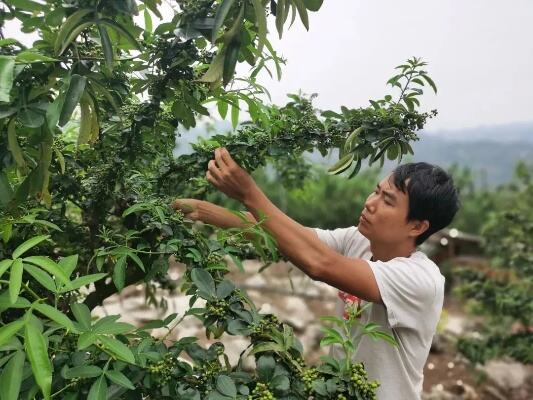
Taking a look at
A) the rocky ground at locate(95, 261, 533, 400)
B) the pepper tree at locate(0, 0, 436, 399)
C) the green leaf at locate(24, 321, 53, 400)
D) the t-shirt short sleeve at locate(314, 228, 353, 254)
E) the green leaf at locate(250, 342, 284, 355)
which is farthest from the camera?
the rocky ground at locate(95, 261, 533, 400)

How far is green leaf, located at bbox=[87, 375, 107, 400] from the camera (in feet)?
2.33

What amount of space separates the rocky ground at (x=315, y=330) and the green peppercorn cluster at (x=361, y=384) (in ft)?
5.81

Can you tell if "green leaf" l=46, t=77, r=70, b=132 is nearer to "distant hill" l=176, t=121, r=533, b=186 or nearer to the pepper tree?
the pepper tree

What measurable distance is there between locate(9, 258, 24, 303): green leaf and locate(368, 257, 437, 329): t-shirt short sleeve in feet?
1.98

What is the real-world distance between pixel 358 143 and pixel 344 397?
0.46m

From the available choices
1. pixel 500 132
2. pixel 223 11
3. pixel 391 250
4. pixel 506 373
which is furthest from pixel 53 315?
pixel 500 132

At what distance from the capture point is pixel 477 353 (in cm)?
263

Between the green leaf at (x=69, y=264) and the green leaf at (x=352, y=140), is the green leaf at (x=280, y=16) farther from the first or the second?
the green leaf at (x=69, y=264)

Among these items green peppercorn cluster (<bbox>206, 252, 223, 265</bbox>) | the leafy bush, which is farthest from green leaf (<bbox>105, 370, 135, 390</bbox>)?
the leafy bush

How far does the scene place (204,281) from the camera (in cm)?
85

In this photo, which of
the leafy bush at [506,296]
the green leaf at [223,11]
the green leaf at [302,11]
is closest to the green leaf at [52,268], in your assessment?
the green leaf at [223,11]

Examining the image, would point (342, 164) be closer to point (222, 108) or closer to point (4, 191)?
point (222, 108)

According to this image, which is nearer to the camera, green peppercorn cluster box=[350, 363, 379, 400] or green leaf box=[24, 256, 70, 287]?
green leaf box=[24, 256, 70, 287]

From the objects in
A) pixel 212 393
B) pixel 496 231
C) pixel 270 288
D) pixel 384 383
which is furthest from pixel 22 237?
pixel 270 288
